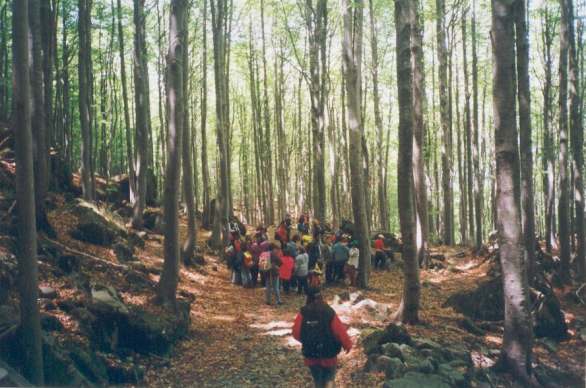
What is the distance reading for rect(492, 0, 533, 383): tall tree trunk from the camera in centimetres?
775

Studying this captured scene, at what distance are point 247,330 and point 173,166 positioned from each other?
388 cm

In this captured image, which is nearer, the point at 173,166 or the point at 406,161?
the point at 406,161

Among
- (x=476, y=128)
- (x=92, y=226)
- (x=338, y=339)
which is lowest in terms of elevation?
(x=338, y=339)

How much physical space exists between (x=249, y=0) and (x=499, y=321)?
65.8ft

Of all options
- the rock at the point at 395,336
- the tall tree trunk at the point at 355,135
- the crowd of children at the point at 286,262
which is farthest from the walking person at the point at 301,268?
the rock at the point at 395,336

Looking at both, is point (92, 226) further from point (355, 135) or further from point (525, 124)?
point (525, 124)

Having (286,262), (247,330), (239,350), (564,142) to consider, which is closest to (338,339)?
(239,350)

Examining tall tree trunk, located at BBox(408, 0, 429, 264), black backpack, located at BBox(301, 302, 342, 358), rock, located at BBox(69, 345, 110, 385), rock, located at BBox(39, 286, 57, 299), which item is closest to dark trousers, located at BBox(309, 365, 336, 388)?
black backpack, located at BBox(301, 302, 342, 358)

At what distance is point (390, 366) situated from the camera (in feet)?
25.1

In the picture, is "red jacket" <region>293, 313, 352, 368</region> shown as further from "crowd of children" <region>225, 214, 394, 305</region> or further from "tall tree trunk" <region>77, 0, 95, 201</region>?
"tall tree trunk" <region>77, 0, 95, 201</region>

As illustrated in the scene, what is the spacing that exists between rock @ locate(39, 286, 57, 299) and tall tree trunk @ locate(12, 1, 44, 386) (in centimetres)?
227

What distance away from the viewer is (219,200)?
61.7ft

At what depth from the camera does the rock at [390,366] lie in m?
7.45

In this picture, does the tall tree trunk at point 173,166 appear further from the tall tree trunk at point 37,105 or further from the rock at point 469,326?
the rock at point 469,326
